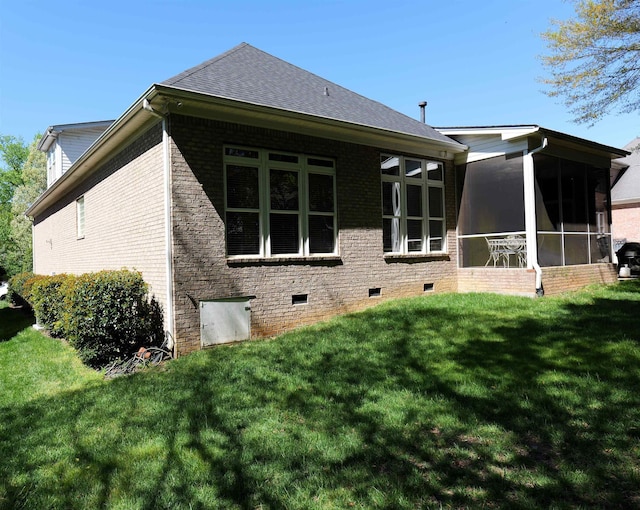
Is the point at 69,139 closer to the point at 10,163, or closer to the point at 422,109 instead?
the point at 422,109

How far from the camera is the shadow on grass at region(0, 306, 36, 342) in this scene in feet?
36.2

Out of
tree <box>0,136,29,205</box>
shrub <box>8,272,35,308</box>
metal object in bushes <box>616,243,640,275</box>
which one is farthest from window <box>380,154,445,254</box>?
tree <box>0,136,29,205</box>

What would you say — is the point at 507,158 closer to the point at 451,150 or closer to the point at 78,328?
the point at 451,150

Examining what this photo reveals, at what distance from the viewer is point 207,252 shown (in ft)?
22.7

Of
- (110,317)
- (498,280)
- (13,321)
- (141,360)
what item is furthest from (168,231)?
(13,321)

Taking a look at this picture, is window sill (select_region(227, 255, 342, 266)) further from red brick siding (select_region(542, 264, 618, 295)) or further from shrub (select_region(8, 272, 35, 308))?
shrub (select_region(8, 272, 35, 308))

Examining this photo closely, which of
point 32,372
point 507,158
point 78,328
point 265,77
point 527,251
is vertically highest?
point 265,77

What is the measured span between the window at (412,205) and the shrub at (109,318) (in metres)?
5.13

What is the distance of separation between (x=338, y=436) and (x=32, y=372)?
581 centimetres

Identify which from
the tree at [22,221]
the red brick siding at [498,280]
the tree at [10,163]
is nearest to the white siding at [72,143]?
the tree at [22,221]

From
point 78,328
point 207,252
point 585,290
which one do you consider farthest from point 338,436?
point 585,290

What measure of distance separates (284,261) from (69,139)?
46.2ft

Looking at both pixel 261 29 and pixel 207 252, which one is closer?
pixel 207 252

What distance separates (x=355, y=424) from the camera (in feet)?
13.0
